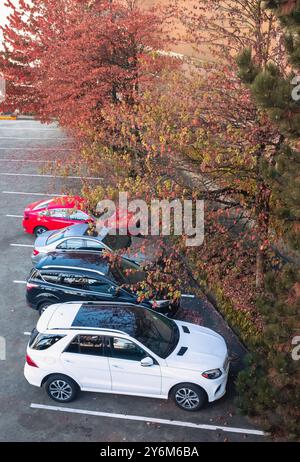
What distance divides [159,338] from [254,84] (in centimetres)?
552

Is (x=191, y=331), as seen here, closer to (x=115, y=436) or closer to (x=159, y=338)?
(x=159, y=338)

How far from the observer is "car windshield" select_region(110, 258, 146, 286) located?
11.9m

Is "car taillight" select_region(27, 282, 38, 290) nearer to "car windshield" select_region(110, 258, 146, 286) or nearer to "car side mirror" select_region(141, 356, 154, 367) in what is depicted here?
"car windshield" select_region(110, 258, 146, 286)

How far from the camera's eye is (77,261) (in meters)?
12.2

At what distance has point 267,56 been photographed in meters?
10.2

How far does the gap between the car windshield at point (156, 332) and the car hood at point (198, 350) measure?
131 millimetres

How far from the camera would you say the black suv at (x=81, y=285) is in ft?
38.4

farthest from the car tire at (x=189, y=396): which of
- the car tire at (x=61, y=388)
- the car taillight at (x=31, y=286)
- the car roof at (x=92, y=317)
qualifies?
the car taillight at (x=31, y=286)

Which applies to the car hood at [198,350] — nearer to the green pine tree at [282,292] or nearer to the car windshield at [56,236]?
the green pine tree at [282,292]

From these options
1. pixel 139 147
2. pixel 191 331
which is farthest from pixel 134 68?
pixel 191 331

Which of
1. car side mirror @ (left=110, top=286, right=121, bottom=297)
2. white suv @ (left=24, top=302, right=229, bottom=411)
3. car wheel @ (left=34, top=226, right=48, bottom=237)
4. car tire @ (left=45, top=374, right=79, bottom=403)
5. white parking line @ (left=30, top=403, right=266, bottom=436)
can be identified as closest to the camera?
white parking line @ (left=30, top=403, right=266, bottom=436)

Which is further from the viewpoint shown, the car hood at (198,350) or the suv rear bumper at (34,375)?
the suv rear bumper at (34,375)

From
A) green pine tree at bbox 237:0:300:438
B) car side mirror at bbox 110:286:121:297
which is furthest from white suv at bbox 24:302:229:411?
car side mirror at bbox 110:286:121:297

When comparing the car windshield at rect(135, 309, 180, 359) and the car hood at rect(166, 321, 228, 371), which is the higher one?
the car windshield at rect(135, 309, 180, 359)
